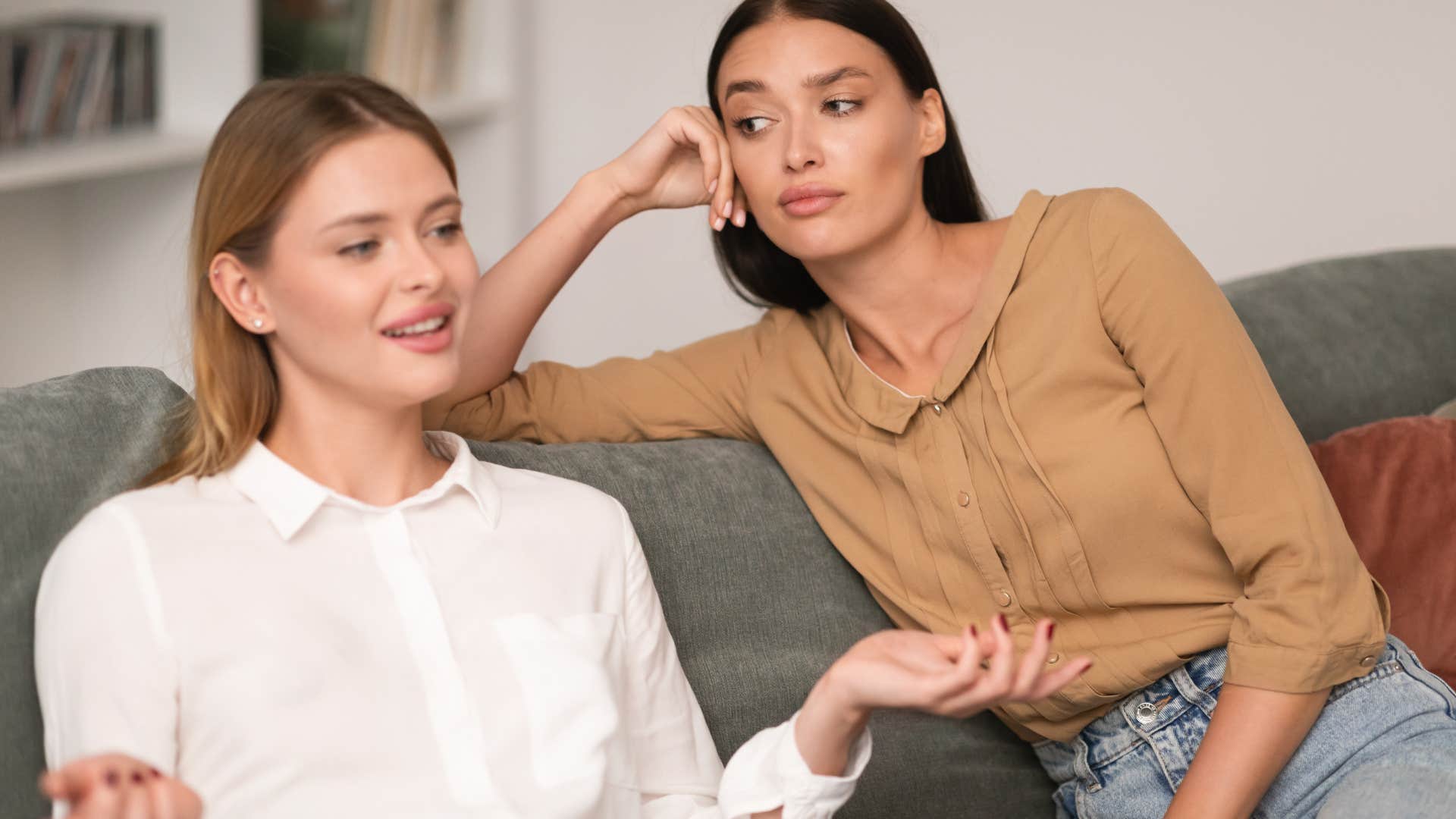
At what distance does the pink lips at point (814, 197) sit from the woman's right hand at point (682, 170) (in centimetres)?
10

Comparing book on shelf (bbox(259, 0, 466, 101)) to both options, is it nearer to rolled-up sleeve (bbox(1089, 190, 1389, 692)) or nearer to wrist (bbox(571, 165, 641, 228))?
wrist (bbox(571, 165, 641, 228))

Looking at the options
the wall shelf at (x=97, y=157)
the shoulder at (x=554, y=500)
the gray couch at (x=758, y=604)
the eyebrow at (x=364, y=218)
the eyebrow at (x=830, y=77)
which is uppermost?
the eyebrow at (x=830, y=77)

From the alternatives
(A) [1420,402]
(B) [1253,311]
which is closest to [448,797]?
(B) [1253,311]

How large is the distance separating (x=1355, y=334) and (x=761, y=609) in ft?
4.08

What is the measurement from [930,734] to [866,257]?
0.59m

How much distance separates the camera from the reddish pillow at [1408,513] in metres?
1.92

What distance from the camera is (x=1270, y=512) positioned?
4.97ft

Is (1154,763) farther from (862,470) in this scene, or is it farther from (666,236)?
(666,236)

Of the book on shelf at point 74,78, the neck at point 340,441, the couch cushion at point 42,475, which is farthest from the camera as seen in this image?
the book on shelf at point 74,78

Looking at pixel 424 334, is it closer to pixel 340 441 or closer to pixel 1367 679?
pixel 340 441

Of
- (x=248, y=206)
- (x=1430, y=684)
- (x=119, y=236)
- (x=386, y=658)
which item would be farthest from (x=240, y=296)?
(x=119, y=236)

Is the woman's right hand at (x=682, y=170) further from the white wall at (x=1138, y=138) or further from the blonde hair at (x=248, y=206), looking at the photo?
the white wall at (x=1138, y=138)

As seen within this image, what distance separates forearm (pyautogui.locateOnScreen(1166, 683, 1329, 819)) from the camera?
1.50 metres

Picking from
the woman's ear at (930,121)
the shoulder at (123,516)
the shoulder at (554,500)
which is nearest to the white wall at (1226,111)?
the woman's ear at (930,121)
